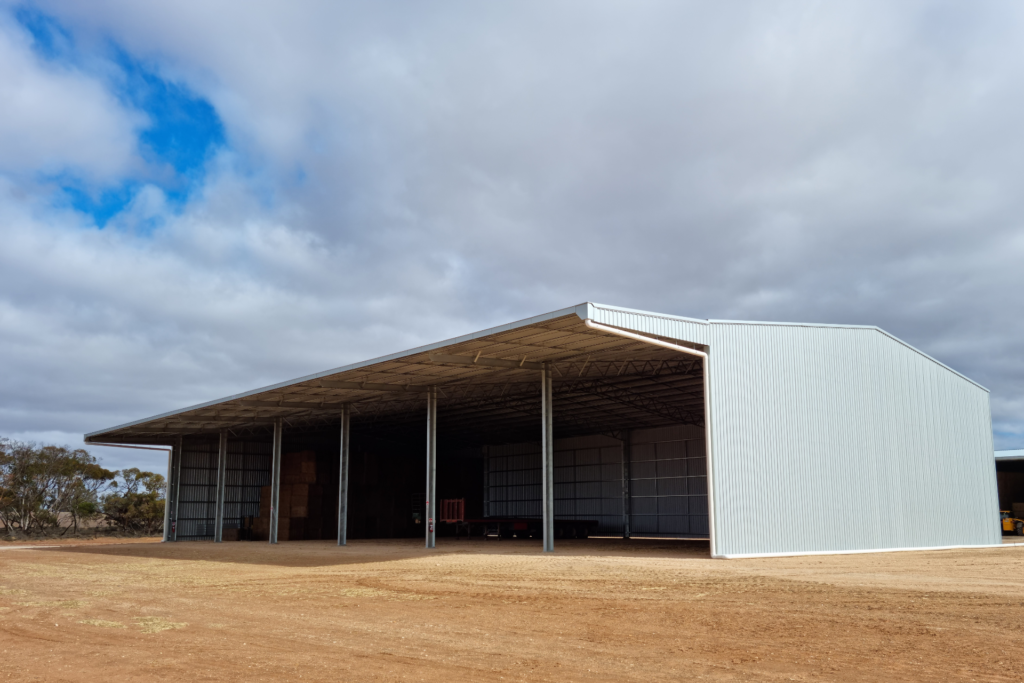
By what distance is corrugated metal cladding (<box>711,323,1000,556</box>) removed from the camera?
25.3 meters

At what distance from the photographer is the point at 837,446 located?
1092 inches

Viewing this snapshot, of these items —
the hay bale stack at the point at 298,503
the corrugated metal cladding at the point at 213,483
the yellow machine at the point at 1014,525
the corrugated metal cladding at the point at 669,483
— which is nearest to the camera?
the hay bale stack at the point at 298,503

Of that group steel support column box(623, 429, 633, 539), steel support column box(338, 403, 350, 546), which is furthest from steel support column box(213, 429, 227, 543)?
steel support column box(623, 429, 633, 539)

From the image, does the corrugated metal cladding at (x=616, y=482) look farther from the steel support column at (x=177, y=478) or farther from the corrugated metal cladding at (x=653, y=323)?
the corrugated metal cladding at (x=653, y=323)

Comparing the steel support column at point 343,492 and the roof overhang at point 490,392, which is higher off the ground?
the roof overhang at point 490,392

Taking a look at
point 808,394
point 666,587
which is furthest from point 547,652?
point 808,394

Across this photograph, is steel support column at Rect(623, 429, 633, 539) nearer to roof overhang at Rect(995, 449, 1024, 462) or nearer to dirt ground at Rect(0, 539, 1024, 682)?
roof overhang at Rect(995, 449, 1024, 462)

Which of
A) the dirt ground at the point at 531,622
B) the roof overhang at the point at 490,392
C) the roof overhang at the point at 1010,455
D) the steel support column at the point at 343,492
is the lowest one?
the dirt ground at the point at 531,622

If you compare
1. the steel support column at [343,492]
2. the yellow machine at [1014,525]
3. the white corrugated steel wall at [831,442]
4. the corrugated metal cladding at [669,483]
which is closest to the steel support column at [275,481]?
the steel support column at [343,492]

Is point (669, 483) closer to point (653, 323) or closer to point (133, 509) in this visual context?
point (653, 323)

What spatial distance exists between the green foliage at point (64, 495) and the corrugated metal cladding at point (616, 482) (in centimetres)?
2882

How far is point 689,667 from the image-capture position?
30.0ft

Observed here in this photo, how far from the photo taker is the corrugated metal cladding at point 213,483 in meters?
50.2

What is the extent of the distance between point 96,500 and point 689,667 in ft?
212
